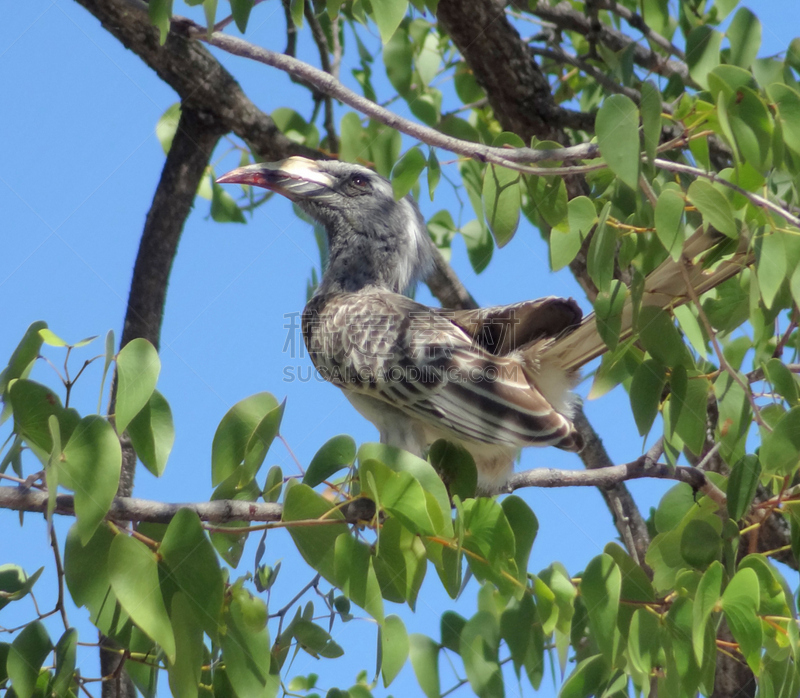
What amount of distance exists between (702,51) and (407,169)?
0.89m

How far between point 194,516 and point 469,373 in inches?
45.1

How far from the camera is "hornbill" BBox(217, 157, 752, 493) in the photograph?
90.0 inches

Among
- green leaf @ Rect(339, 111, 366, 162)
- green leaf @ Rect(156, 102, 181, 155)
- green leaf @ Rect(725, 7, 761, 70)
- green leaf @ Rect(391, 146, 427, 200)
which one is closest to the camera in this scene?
green leaf @ Rect(391, 146, 427, 200)

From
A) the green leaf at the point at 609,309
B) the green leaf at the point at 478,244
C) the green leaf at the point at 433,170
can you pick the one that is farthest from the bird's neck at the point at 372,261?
the green leaf at the point at 609,309

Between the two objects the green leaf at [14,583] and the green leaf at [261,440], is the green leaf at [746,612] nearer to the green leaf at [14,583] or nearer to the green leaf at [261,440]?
the green leaf at [261,440]

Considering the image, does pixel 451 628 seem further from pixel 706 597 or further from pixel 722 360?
pixel 722 360

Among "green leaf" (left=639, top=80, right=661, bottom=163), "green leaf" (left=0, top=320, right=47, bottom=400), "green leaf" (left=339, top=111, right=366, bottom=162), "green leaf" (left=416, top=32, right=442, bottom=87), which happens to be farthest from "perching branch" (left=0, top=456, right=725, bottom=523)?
"green leaf" (left=416, top=32, right=442, bottom=87)

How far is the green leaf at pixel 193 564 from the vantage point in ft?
4.60

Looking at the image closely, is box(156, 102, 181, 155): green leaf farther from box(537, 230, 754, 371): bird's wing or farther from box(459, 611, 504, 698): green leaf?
box(459, 611, 504, 698): green leaf

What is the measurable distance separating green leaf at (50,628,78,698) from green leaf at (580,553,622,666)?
3.21ft

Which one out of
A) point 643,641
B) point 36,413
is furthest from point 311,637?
point 36,413

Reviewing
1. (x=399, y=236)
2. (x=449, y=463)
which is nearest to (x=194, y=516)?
(x=449, y=463)

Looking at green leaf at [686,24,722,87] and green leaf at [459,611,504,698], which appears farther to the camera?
green leaf at [686,24,722,87]

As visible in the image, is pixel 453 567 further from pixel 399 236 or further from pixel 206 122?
pixel 206 122
